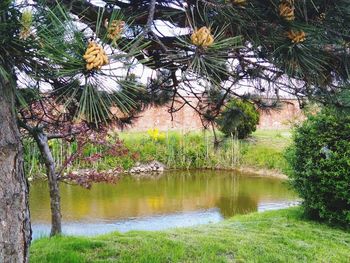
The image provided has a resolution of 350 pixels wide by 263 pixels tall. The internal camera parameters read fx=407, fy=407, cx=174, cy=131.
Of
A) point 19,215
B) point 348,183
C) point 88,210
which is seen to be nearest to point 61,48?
point 19,215

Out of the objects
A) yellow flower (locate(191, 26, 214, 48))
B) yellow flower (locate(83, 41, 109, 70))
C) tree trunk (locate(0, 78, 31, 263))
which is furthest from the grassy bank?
yellow flower (locate(83, 41, 109, 70))

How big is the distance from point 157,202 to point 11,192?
536 cm

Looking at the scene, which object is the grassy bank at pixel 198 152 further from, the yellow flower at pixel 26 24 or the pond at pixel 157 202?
the yellow flower at pixel 26 24

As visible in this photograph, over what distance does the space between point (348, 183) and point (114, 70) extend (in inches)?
137

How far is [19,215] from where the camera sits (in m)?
1.54

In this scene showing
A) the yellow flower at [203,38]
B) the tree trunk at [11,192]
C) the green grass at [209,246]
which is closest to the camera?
the yellow flower at [203,38]

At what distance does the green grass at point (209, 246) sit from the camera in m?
2.91

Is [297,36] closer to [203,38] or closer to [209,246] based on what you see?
[203,38]

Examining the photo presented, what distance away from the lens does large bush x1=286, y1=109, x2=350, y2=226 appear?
3.96 m

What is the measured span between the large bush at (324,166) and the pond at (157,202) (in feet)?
3.37

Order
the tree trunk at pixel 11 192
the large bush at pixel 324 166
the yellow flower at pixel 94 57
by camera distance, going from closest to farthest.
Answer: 1. the yellow flower at pixel 94 57
2. the tree trunk at pixel 11 192
3. the large bush at pixel 324 166

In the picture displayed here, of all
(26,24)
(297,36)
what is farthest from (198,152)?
(26,24)

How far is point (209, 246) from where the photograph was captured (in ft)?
10.4

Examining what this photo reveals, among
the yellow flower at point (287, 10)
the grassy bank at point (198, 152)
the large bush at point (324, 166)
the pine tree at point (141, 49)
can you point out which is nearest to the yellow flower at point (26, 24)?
the pine tree at point (141, 49)
